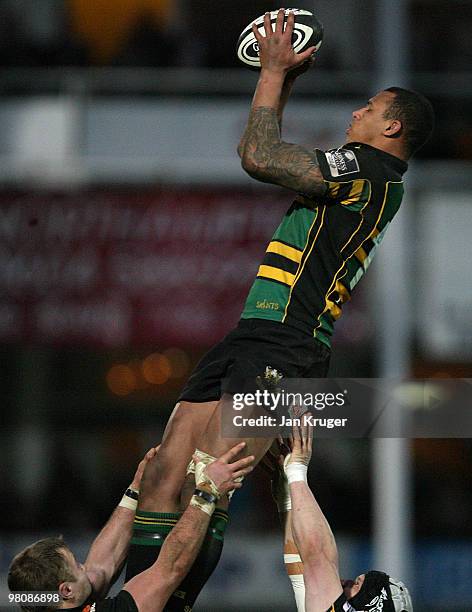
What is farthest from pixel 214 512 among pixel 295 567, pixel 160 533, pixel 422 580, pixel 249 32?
pixel 422 580

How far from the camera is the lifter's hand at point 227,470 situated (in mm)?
5004

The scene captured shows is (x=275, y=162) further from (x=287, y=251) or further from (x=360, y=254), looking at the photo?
(x=360, y=254)

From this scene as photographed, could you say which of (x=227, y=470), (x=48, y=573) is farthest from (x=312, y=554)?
(x=48, y=573)

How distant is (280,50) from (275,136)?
35cm

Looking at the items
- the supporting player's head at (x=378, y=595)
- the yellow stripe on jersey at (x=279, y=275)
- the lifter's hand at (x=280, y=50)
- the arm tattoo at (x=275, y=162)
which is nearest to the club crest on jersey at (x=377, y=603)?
the supporting player's head at (x=378, y=595)

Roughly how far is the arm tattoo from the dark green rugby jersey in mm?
94

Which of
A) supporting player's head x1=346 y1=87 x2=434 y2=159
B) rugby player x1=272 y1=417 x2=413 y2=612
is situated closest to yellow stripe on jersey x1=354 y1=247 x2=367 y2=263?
supporting player's head x1=346 y1=87 x2=434 y2=159

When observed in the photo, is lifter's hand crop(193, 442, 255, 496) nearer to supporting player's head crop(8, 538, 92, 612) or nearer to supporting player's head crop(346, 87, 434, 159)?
supporting player's head crop(8, 538, 92, 612)

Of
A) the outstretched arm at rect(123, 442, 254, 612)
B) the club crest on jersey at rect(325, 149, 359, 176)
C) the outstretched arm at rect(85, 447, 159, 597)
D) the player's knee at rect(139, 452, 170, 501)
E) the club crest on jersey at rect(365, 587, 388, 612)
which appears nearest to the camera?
the outstretched arm at rect(123, 442, 254, 612)

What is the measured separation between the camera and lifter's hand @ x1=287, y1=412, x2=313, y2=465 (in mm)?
5266

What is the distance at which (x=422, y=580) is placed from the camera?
12.0 m

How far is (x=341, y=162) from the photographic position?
5125 millimetres

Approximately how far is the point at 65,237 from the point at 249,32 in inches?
287

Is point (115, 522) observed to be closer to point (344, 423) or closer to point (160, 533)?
point (160, 533)
